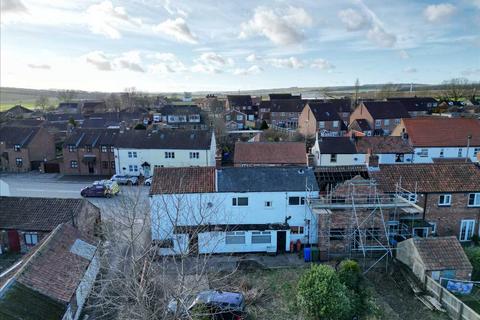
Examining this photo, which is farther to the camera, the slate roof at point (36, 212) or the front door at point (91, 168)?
the front door at point (91, 168)

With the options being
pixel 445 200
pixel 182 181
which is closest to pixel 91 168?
pixel 182 181

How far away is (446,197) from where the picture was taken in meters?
25.7

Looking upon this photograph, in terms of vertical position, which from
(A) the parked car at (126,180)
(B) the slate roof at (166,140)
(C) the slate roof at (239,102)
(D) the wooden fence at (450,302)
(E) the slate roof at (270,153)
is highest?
(C) the slate roof at (239,102)

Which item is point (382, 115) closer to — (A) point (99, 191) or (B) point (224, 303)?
(A) point (99, 191)

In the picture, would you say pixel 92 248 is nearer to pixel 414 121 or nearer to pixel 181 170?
pixel 181 170

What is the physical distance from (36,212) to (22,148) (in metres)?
28.9

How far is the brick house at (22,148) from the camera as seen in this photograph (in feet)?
159

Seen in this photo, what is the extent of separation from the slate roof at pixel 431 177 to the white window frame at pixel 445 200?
0.41 metres

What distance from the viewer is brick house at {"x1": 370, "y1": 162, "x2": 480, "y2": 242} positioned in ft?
84.0

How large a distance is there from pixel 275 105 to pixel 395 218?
2530 inches

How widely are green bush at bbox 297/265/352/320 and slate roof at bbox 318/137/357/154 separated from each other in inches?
1087

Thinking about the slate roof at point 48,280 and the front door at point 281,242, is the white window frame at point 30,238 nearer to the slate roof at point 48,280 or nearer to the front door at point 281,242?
the slate roof at point 48,280

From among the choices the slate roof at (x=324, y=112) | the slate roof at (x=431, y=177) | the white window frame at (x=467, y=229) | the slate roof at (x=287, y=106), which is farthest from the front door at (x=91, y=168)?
the slate roof at (x=287, y=106)

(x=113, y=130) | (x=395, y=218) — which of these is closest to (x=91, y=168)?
(x=113, y=130)
